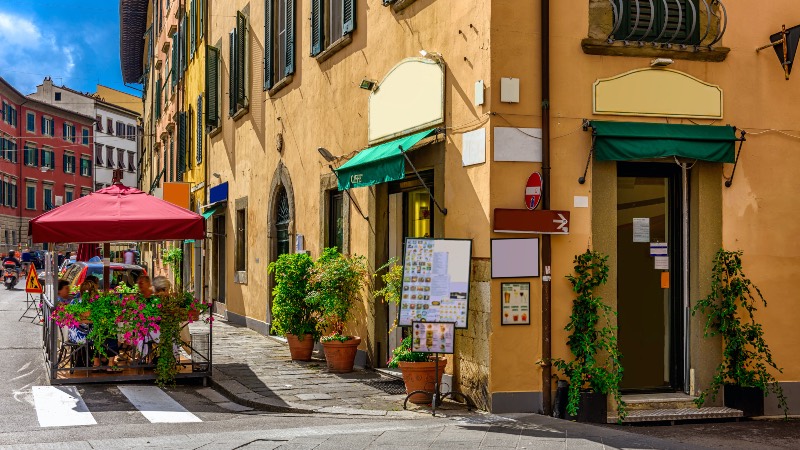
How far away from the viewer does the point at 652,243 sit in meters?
9.80

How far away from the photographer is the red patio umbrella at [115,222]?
1110 centimetres

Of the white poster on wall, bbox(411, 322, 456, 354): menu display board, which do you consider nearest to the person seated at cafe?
bbox(411, 322, 456, 354): menu display board

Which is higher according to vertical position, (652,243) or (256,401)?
(652,243)

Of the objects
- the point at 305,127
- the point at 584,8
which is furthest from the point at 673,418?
the point at 305,127

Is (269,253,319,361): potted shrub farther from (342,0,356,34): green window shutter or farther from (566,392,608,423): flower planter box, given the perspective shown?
(566,392,608,423): flower planter box

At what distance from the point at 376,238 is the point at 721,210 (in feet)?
14.7

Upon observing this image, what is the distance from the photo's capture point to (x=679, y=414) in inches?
359

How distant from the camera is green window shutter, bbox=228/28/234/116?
20.1 meters

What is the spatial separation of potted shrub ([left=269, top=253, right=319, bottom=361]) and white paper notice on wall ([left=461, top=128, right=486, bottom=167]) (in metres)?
3.88

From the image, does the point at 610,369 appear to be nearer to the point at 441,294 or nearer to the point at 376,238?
the point at 441,294

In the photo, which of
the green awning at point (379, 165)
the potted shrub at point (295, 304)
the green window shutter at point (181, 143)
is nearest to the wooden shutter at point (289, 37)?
the potted shrub at point (295, 304)

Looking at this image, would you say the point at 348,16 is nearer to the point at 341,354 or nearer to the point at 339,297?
the point at 339,297

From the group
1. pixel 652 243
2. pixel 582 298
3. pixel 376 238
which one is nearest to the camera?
pixel 582 298

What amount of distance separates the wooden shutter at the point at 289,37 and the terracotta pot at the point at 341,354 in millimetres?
5825
